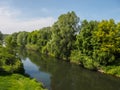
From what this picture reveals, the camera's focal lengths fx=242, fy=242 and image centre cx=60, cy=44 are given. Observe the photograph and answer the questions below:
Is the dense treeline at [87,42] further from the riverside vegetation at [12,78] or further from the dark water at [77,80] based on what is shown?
the riverside vegetation at [12,78]

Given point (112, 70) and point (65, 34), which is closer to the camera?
point (112, 70)

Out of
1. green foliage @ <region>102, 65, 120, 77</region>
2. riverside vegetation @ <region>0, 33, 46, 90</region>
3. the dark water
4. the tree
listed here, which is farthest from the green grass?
the tree

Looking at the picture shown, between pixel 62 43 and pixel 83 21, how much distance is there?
32.7 feet

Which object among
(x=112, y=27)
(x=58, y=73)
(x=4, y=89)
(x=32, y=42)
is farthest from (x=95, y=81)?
(x=32, y=42)

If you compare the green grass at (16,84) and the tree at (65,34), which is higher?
the tree at (65,34)

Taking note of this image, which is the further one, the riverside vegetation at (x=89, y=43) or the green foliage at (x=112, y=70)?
the riverside vegetation at (x=89, y=43)

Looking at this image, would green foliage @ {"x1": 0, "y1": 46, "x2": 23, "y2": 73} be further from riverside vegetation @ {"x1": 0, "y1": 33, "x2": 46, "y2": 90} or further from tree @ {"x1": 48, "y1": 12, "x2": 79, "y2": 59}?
tree @ {"x1": 48, "y1": 12, "x2": 79, "y2": 59}

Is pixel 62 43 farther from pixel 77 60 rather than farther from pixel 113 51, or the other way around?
pixel 113 51

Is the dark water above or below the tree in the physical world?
below

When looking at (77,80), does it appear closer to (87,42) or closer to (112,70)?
(112,70)

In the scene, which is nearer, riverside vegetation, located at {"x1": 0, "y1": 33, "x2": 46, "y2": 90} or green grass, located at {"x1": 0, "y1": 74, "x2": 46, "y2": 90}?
green grass, located at {"x1": 0, "y1": 74, "x2": 46, "y2": 90}

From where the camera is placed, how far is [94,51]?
62.2m

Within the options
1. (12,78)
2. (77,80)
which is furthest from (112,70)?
(12,78)

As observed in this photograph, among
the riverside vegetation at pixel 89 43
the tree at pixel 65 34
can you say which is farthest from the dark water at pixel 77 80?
the tree at pixel 65 34
